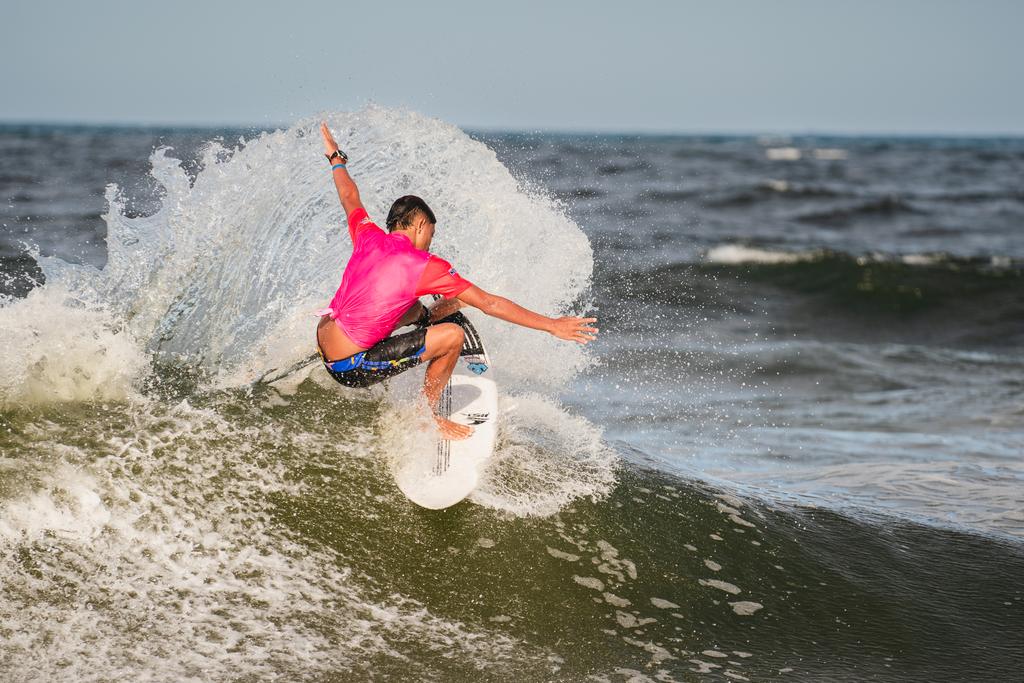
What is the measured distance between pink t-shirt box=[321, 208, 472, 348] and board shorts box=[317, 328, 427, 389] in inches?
2.1

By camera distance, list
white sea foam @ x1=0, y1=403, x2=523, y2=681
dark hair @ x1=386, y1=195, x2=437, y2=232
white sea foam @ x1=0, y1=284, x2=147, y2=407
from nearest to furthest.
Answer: white sea foam @ x1=0, y1=403, x2=523, y2=681 < dark hair @ x1=386, y1=195, x2=437, y2=232 < white sea foam @ x1=0, y1=284, x2=147, y2=407

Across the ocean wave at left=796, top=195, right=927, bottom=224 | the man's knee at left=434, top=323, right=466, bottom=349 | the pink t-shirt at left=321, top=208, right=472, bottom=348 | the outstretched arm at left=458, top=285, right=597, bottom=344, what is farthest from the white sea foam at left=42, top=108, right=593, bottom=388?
the ocean wave at left=796, top=195, right=927, bottom=224

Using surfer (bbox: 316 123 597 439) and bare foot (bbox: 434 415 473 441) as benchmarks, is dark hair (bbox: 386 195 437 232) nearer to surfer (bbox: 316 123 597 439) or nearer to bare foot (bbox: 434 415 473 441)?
surfer (bbox: 316 123 597 439)

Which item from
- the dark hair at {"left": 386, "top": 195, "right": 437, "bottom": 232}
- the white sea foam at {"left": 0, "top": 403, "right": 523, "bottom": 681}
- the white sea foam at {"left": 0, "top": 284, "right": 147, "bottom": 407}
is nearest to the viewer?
the white sea foam at {"left": 0, "top": 403, "right": 523, "bottom": 681}

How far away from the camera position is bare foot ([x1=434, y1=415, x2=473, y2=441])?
505 centimetres

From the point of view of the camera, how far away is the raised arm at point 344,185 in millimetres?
5234

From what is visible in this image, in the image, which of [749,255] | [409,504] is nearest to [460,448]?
[409,504]

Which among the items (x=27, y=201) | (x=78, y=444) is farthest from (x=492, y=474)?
(x=27, y=201)

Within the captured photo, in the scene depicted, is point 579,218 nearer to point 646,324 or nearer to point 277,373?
point 646,324

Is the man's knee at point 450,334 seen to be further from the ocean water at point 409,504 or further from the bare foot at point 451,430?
the ocean water at point 409,504

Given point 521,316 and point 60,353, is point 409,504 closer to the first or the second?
point 521,316

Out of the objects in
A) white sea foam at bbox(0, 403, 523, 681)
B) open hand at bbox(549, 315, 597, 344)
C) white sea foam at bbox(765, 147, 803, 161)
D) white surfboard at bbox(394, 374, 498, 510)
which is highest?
white sea foam at bbox(765, 147, 803, 161)

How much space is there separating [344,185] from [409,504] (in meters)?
1.77

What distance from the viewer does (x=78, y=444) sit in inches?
191
